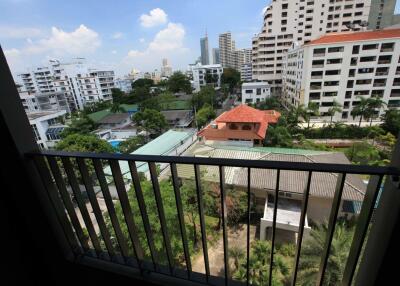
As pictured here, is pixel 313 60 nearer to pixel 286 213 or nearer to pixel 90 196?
pixel 286 213

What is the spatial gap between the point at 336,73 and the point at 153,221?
15.8m

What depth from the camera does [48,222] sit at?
3.77 feet

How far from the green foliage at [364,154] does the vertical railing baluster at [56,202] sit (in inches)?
271

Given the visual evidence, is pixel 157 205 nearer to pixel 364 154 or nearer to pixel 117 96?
pixel 364 154

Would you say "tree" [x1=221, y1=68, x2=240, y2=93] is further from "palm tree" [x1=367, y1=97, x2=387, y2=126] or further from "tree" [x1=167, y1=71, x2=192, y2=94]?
"palm tree" [x1=367, y1=97, x2=387, y2=126]

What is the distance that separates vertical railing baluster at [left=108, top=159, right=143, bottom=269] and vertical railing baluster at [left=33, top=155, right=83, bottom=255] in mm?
417

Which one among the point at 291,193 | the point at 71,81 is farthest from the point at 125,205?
the point at 71,81

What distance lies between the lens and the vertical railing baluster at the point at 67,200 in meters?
1.01

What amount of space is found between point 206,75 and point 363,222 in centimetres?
3166

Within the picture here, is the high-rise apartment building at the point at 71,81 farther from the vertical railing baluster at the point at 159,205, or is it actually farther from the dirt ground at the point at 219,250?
the vertical railing baluster at the point at 159,205

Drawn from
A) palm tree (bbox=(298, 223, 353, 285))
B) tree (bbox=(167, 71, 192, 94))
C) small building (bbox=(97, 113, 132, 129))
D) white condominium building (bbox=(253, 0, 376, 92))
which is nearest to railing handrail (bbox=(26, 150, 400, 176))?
palm tree (bbox=(298, 223, 353, 285))

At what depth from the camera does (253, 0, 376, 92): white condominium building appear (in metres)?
20.8

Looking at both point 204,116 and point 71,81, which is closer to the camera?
point 204,116

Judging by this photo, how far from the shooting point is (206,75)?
3061 cm
